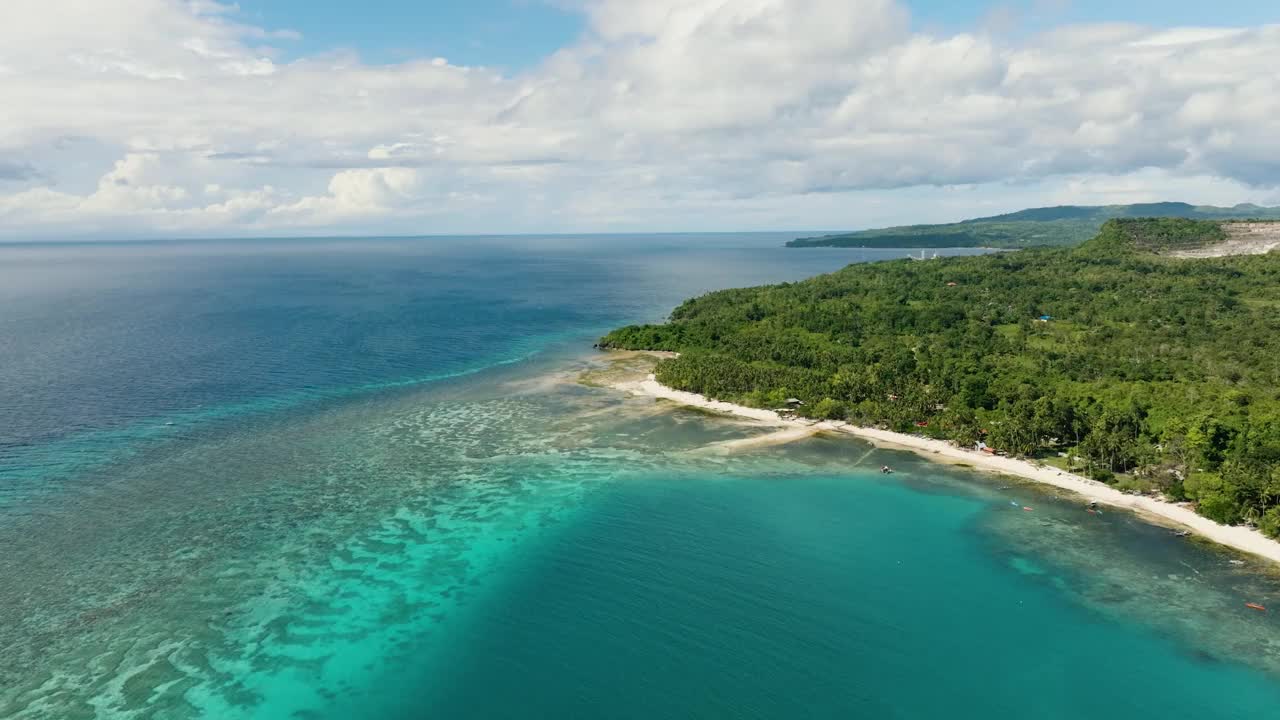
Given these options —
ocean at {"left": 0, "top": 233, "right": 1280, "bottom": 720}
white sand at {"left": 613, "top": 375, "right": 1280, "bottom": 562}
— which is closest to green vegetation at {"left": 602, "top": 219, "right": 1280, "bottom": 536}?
white sand at {"left": 613, "top": 375, "right": 1280, "bottom": 562}

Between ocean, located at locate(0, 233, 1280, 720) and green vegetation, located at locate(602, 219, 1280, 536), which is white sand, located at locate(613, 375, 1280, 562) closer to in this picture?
green vegetation, located at locate(602, 219, 1280, 536)

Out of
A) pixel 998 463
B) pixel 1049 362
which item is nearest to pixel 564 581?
pixel 998 463

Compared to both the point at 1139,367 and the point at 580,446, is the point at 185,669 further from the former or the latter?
the point at 1139,367

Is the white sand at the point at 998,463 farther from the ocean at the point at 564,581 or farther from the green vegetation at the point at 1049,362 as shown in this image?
the ocean at the point at 564,581

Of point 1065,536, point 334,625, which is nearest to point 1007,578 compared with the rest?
point 1065,536

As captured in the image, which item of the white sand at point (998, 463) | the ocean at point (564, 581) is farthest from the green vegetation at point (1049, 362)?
the ocean at point (564, 581)

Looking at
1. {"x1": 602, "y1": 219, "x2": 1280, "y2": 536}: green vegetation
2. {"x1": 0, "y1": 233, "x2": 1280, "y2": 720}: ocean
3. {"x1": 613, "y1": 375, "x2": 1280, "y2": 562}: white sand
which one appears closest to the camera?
{"x1": 0, "y1": 233, "x2": 1280, "y2": 720}: ocean
